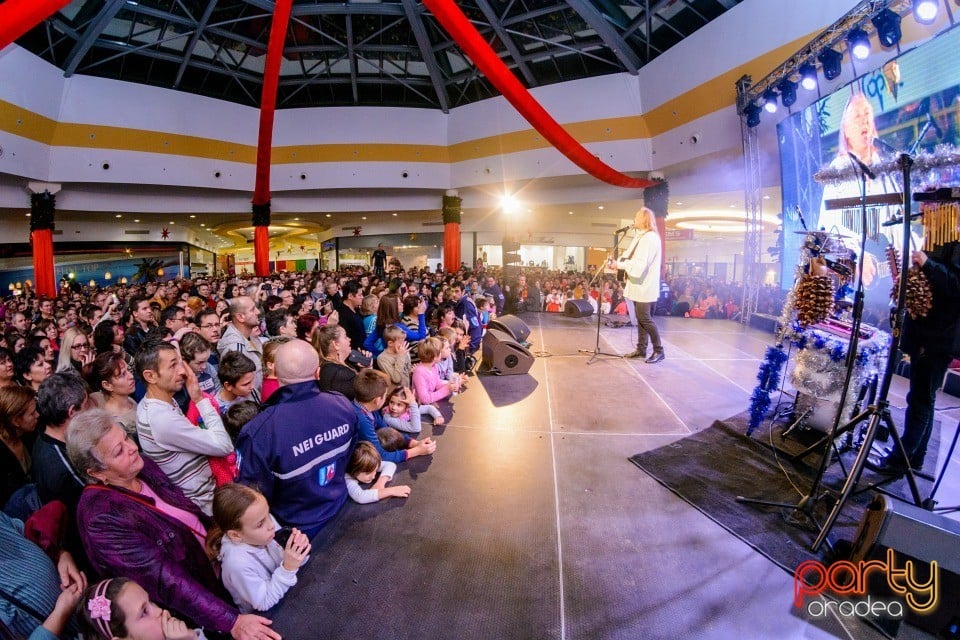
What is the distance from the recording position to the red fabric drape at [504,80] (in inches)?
228

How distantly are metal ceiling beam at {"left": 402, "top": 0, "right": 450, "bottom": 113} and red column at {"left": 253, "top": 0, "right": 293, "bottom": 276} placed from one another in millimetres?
2853

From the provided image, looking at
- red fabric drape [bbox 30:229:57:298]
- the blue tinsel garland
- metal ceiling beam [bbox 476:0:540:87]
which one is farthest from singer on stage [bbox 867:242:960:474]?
red fabric drape [bbox 30:229:57:298]

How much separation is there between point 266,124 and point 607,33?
7683 mm

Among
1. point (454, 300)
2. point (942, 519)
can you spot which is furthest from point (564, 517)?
point (454, 300)

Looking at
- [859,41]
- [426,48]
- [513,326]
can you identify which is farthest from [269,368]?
[426,48]

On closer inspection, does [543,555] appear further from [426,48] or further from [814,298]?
[426,48]

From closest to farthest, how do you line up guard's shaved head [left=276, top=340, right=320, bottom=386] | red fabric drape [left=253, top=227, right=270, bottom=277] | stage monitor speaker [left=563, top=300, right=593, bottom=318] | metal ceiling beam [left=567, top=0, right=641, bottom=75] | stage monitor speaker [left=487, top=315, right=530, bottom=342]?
guard's shaved head [left=276, top=340, right=320, bottom=386] < stage monitor speaker [left=487, top=315, right=530, bottom=342] < metal ceiling beam [left=567, top=0, right=641, bottom=75] < stage monitor speaker [left=563, top=300, right=593, bottom=318] < red fabric drape [left=253, top=227, right=270, bottom=277]

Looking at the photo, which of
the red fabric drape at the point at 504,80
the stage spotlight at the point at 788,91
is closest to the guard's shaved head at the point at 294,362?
the red fabric drape at the point at 504,80

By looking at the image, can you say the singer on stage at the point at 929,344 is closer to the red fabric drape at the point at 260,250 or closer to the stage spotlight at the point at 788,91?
the stage spotlight at the point at 788,91

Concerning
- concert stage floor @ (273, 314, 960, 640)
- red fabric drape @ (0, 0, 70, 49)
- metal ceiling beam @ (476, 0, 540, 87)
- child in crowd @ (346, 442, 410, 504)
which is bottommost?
concert stage floor @ (273, 314, 960, 640)

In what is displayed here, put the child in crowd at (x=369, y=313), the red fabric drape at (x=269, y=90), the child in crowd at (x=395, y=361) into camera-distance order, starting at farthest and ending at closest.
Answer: the red fabric drape at (x=269, y=90) → the child in crowd at (x=369, y=313) → the child in crowd at (x=395, y=361)

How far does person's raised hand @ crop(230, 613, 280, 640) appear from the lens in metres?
1.45

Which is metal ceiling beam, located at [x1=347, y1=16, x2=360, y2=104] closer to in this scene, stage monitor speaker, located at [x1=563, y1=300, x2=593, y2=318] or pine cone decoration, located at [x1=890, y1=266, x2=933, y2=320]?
stage monitor speaker, located at [x1=563, y1=300, x2=593, y2=318]

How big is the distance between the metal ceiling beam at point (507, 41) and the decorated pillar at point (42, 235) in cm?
1149
